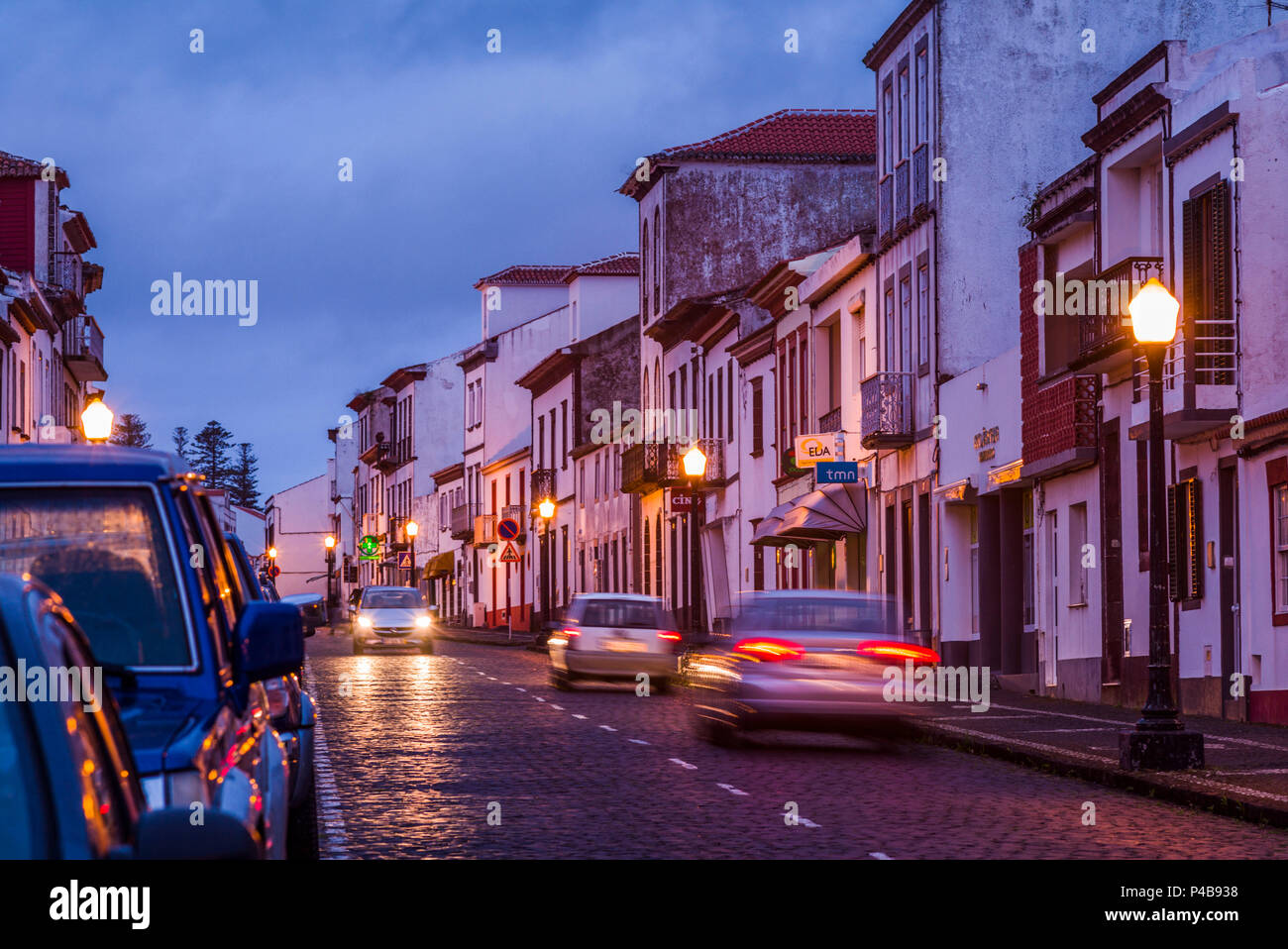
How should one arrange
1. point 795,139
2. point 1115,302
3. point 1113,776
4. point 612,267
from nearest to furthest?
point 1113,776 → point 1115,302 → point 795,139 → point 612,267

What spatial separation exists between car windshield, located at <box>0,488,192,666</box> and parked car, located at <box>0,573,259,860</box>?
2115mm

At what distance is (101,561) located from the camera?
257 inches

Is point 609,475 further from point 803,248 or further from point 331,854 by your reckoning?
point 331,854

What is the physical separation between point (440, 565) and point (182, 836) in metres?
95.9

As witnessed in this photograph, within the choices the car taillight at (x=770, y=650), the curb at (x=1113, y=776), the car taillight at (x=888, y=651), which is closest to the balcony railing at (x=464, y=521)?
the curb at (x=1113, y=776)

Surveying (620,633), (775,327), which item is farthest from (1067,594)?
(775,327)

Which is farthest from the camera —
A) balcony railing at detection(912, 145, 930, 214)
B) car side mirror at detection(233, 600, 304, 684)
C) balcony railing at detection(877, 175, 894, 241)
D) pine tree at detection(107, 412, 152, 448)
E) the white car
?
pine tree at detection(107, 412, 152, 448)

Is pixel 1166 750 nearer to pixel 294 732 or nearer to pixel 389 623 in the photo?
pixel 294 732

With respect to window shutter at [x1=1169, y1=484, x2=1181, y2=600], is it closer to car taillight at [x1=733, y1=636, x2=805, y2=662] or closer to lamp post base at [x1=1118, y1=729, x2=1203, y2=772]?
car taillight at [x1=733, y1=636, x2=805, y2=662]

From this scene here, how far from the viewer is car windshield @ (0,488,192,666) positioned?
6473 millimetres

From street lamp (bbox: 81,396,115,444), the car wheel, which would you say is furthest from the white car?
the car wheel

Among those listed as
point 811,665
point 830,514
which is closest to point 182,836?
point 811,665
